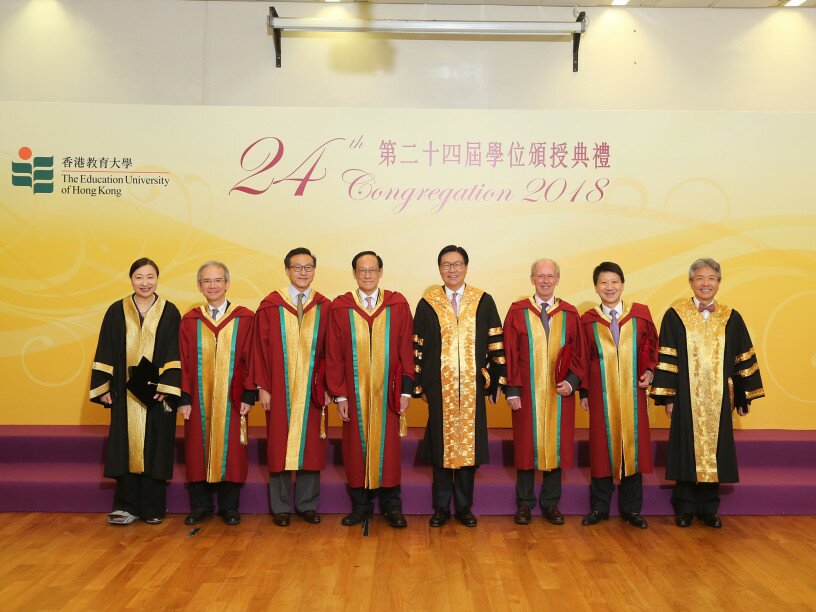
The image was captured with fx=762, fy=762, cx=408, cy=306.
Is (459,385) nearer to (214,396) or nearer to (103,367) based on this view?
(214,396)

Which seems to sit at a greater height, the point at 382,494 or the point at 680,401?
the point at 680,401

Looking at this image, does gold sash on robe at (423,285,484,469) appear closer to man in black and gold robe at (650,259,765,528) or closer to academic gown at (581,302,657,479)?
academic gown at (581,302,657,479)

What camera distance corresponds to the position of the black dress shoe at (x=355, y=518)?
3.92 metres

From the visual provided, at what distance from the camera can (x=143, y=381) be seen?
3895 millimetres

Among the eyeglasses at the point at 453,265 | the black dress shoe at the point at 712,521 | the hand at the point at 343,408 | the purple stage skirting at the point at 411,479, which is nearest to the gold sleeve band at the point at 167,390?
the purple stage skirting at the point at 411,479

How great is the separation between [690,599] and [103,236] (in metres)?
Answer: 4.12

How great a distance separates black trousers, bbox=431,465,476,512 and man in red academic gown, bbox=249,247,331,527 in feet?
2.02

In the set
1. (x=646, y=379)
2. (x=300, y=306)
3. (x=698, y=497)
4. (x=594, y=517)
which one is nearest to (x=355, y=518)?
(x=300, y=306)

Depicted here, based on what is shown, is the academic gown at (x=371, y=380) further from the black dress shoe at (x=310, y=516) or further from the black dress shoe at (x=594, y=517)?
the black dress shoe at (x=594, y=517)

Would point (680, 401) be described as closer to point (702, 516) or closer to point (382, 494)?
point (702, 516)

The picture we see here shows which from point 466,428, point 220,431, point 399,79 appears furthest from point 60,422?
point 399,79

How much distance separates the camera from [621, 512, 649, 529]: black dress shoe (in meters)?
3.91

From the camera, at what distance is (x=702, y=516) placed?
13.2 feet

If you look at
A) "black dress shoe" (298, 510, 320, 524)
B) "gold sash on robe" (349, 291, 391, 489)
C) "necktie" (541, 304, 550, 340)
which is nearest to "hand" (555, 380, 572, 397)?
"necktie" (541, 304, 550, 340)
